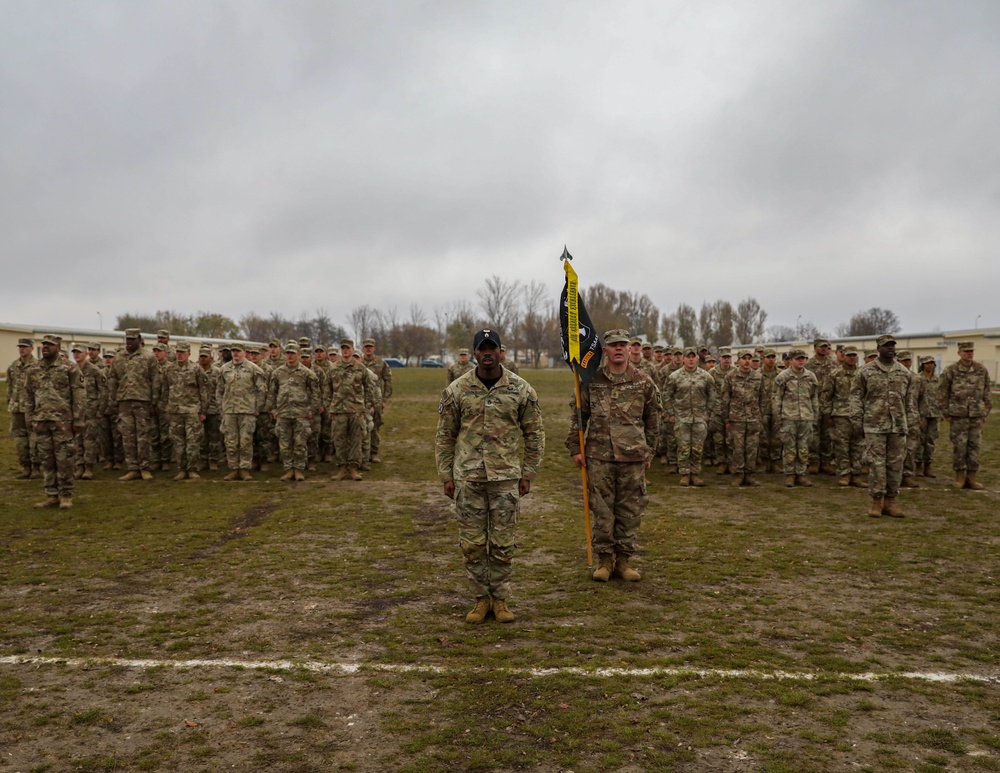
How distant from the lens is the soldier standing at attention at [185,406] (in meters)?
13.0

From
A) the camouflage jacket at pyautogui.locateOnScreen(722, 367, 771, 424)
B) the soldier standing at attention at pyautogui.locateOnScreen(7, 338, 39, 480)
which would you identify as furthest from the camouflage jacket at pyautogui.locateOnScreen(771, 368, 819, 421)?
the soldier standing at attention at pyautogui.locateOnScreen(7, 338, 39, 480)

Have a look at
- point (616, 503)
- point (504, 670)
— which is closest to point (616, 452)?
point (616, 503)

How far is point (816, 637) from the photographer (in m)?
5.59

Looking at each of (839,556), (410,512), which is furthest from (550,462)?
(839,556)

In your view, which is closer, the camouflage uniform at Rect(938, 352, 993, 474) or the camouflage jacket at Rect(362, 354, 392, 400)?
the camouflage uniform at Rect(938, 352, 993, 474)

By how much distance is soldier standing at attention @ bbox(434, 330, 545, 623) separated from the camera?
603 cm

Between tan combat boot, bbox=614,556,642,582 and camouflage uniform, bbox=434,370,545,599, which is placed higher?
camouflage uniform, bbox=434,370,545,599

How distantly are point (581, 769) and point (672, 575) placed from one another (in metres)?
3.77

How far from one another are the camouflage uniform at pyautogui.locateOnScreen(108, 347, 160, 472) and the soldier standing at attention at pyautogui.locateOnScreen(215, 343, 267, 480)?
1264 millimetres

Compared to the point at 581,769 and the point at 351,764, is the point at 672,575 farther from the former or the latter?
the point at 351,764

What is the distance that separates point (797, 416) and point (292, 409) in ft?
30.2

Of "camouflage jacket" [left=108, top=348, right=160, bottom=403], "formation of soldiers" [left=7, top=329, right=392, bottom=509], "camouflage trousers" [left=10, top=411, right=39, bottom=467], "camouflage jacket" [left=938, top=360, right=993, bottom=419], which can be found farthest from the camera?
"camouflage trousers" [left=10, top=411, right=39, bottom=467]

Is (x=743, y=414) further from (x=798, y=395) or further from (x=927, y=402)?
(x=927, y=402)

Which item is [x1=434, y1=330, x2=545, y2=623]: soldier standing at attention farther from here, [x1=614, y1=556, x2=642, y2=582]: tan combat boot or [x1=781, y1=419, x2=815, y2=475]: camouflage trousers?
[x1=781, y1=419, x2=815, y2=475]: camouflage trousers
